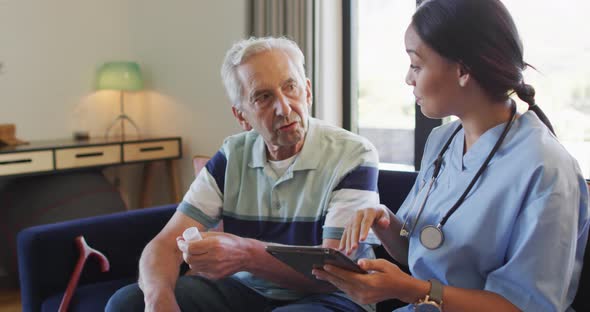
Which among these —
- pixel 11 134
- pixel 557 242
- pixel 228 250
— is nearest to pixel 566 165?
pixel 557 242

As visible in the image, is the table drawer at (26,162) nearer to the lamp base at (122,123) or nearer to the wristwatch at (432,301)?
the lamp base at (122,123)

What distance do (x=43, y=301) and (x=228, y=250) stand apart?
2.84 ft

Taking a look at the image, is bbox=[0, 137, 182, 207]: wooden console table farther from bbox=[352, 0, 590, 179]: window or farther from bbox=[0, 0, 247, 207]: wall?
bbox=[352, 0, 590, 179]: window

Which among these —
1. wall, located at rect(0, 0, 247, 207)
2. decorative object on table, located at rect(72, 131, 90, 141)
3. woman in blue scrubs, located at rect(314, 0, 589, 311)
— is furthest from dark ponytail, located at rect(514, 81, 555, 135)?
decorative object on table, located at rect(72, 131, 90, 141)

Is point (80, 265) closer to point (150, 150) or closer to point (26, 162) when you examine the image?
point (26, 162)

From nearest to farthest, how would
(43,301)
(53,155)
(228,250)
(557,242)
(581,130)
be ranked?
(557,242) < (228,250) < (43,301) < (581,130) < (53,155)

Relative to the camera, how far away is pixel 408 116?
345 centimetres

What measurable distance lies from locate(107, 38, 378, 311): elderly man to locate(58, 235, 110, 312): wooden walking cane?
16.2 inches

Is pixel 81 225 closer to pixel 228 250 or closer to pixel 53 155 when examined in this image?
pixel 228 250

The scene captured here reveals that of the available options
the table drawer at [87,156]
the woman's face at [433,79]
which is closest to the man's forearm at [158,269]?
the woman's face at [433,79]

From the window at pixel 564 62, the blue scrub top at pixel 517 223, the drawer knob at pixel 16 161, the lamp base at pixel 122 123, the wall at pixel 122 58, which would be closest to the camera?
the blue scrub top at pixel 517 223

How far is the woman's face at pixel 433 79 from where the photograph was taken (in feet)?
3.77

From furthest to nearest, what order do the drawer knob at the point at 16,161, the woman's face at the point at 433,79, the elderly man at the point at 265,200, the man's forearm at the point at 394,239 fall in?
the drawer knob at the point at 16,161, the elderly man at the point at 265,200, the man's forearm at the point at 394,239, the woman's face at the point at 433,79

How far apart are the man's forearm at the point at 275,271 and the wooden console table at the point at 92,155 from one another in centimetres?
226
